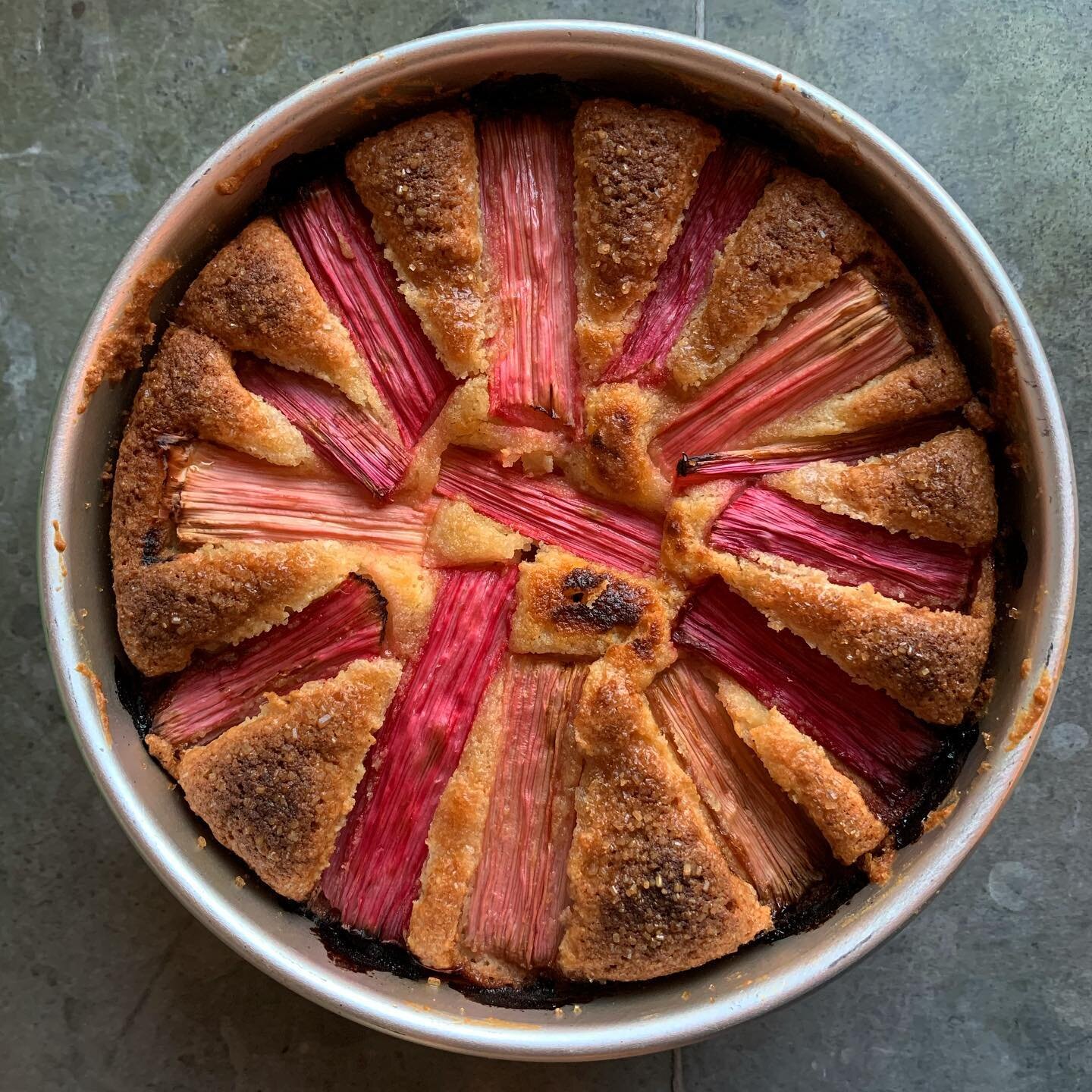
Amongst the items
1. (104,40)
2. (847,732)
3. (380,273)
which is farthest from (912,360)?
(104,40)

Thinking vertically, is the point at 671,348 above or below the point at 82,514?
above

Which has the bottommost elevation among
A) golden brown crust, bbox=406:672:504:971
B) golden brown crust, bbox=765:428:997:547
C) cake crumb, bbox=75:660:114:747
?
golden brown crust, bbox=406:672:504:971

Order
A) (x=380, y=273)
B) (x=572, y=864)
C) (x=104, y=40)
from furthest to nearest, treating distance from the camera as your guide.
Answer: (x=104, y=40)
(x=380, y=273)
(x=572, y=864)

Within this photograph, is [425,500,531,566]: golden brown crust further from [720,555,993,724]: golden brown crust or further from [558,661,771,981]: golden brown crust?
[720,555,993,724]: golden brown crust

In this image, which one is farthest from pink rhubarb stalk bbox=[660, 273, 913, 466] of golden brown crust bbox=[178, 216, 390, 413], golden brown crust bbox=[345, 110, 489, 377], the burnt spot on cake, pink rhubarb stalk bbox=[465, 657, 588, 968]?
golden brown crust bbox=[178, 216, 390, 413]

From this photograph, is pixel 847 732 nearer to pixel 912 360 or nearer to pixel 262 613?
pixel 912 360
